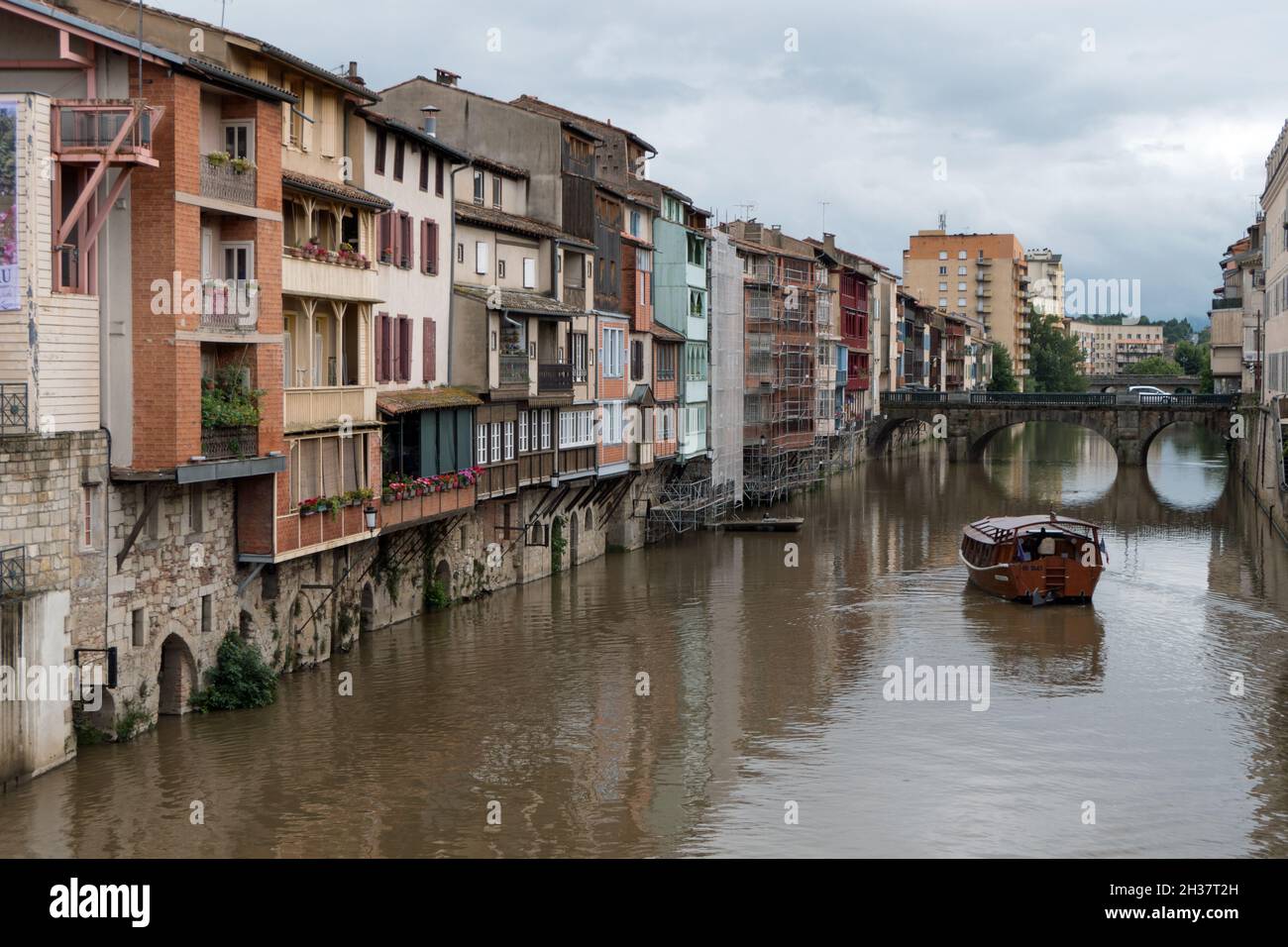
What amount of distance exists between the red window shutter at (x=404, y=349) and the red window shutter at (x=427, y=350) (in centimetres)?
112

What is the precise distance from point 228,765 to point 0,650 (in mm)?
5369

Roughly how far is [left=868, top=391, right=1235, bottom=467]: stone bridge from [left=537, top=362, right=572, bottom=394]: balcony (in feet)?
233

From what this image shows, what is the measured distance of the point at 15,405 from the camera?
90.5 ft

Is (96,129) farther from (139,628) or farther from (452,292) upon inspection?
(452,292)

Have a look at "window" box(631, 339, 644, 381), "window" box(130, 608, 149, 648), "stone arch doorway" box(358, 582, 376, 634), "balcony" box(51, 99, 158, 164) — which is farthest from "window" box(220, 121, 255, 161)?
"window" box(631, 339, 644, 381)

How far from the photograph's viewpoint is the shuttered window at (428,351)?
44188 mm

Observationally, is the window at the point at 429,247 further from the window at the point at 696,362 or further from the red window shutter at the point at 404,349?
the window at the point at 696,362

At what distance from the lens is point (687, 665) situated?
42062mm

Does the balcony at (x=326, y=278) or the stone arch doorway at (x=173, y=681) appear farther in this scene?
the balcony at (x=326, y=278)

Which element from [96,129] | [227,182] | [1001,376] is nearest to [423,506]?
[227,182]

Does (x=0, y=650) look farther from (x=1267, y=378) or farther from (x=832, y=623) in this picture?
(x=1267, y=378)

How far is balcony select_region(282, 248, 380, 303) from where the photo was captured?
34938mm

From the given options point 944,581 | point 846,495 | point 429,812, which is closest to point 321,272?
point 429,812

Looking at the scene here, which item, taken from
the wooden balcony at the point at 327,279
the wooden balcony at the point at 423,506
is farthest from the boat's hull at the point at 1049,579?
the wooden balcony at the point at 327,279
